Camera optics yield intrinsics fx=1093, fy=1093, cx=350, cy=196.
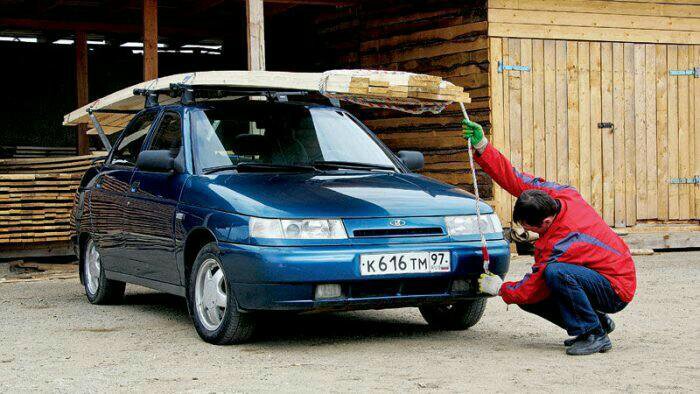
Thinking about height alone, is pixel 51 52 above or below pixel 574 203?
above

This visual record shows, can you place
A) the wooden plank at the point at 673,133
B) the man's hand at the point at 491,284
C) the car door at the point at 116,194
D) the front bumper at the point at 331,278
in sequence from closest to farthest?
the front bumper at the point at 331,278, the man's hand at the point at 491,284, the car door at the point at 116,194, the wooden plank at the point at 673,133

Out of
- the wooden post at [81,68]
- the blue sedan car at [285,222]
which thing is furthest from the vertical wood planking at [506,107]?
the wooden post at [81,68]

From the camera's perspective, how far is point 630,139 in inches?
555

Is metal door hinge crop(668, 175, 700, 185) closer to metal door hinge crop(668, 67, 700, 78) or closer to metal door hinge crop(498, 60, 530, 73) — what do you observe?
metal door hinge crop(668, 67, 700, 78)

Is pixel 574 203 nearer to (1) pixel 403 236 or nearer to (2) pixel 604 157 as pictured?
(1) pixel 403 236

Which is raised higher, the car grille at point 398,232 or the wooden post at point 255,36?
the wooden post at point 255,36

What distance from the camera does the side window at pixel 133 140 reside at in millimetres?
8289

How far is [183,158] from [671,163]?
889cm

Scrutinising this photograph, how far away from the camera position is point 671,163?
563 inches

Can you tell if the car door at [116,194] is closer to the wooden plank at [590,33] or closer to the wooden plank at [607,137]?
the wooden plank at [590,33]

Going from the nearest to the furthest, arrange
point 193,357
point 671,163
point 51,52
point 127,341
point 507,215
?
1. point 193,357
2. point 127,341
3. point 507,215
4. point 671,163
5. point 51,52

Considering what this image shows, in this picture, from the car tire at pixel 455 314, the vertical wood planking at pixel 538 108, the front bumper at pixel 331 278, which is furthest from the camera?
the vertical wood planking at pixel 538 108

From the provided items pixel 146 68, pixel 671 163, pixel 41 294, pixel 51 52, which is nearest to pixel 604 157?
pixel 671 163

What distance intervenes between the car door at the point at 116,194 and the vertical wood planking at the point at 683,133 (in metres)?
8.31
